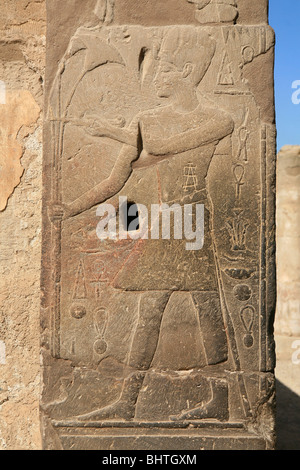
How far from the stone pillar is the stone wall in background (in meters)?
4.65

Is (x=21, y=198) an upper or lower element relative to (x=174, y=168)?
lower

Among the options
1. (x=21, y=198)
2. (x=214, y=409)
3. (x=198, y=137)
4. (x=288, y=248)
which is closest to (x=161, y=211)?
(x=198, y=137)

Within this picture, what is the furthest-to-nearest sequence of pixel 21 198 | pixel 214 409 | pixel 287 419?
pixel 287 419, pixel 21 198, pixel 214 409

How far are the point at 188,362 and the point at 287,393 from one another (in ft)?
9.67

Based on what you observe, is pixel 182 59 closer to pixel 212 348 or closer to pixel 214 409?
pixel 212 348

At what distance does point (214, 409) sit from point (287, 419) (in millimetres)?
→ 2252

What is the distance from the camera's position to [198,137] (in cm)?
231

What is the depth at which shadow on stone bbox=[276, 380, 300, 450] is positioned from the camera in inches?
Answer: 148

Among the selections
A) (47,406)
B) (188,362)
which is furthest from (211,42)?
(47,406)

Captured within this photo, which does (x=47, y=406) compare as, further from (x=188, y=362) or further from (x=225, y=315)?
(x=225, y=315)

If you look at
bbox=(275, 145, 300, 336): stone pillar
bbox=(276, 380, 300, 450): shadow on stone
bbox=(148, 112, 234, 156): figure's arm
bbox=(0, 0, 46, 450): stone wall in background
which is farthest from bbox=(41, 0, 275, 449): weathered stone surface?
bbox=(275, 145, 300, 336): stone pillar

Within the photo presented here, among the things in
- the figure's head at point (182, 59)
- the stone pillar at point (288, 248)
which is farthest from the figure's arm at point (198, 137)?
the stone pillar at point (288, 248)

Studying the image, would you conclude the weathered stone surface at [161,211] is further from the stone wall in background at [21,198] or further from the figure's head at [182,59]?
the stone wall in background at [21,198]

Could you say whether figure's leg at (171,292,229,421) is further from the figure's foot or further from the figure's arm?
the figure's arm
